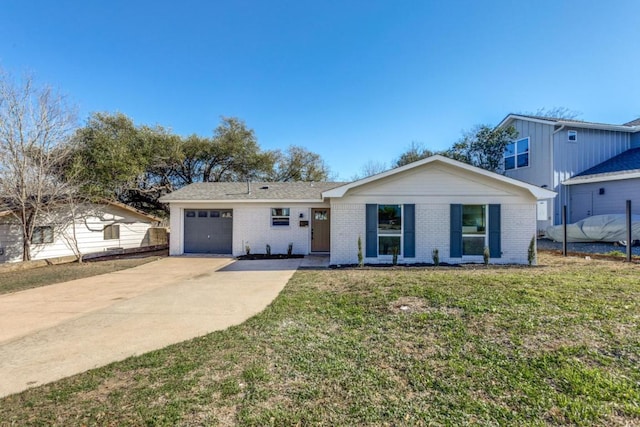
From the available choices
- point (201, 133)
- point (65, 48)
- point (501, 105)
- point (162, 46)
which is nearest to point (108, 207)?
point (65, 48)

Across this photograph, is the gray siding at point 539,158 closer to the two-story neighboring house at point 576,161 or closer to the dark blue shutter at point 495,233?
the two-story neighboring house at point 576,161

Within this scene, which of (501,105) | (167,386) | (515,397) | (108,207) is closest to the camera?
(515,397)

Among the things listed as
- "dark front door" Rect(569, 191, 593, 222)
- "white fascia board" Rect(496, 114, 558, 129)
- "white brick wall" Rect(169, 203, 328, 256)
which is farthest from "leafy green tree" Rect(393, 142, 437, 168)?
"white brick wall" Rect(169, 203, 328, 256)

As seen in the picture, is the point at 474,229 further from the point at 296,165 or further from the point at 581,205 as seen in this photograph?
the point at 296,165

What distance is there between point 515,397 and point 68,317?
701 cm

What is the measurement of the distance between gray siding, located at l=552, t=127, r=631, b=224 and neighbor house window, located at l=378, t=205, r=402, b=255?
39.3 feet

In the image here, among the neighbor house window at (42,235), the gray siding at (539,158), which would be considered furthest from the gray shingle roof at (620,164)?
the neighbor house window at (42,235)

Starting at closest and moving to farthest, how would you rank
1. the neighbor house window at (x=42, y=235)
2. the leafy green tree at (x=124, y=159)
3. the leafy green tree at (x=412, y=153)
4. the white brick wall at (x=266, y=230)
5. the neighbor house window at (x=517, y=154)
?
1. the neighbor house window at (x=42, y=235)
2. the white brick wall at (x=266, y=230)
3. the leafy green tree at (x=124, y=159)
4. the neighbor house window at (x=517, y=154)
5. the leafy green tree at (x=412, y=153)

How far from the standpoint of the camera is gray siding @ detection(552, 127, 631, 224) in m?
16.8

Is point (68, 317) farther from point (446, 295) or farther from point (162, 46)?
point (162, 46)

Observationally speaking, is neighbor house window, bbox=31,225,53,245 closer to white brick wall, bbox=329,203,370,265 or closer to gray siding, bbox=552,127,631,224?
white brick wall, bbox=329,203,370,265

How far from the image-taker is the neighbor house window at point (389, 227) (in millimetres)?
10500

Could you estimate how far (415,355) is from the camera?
11.8 ft

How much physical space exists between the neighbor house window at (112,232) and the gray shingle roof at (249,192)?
147 inches
